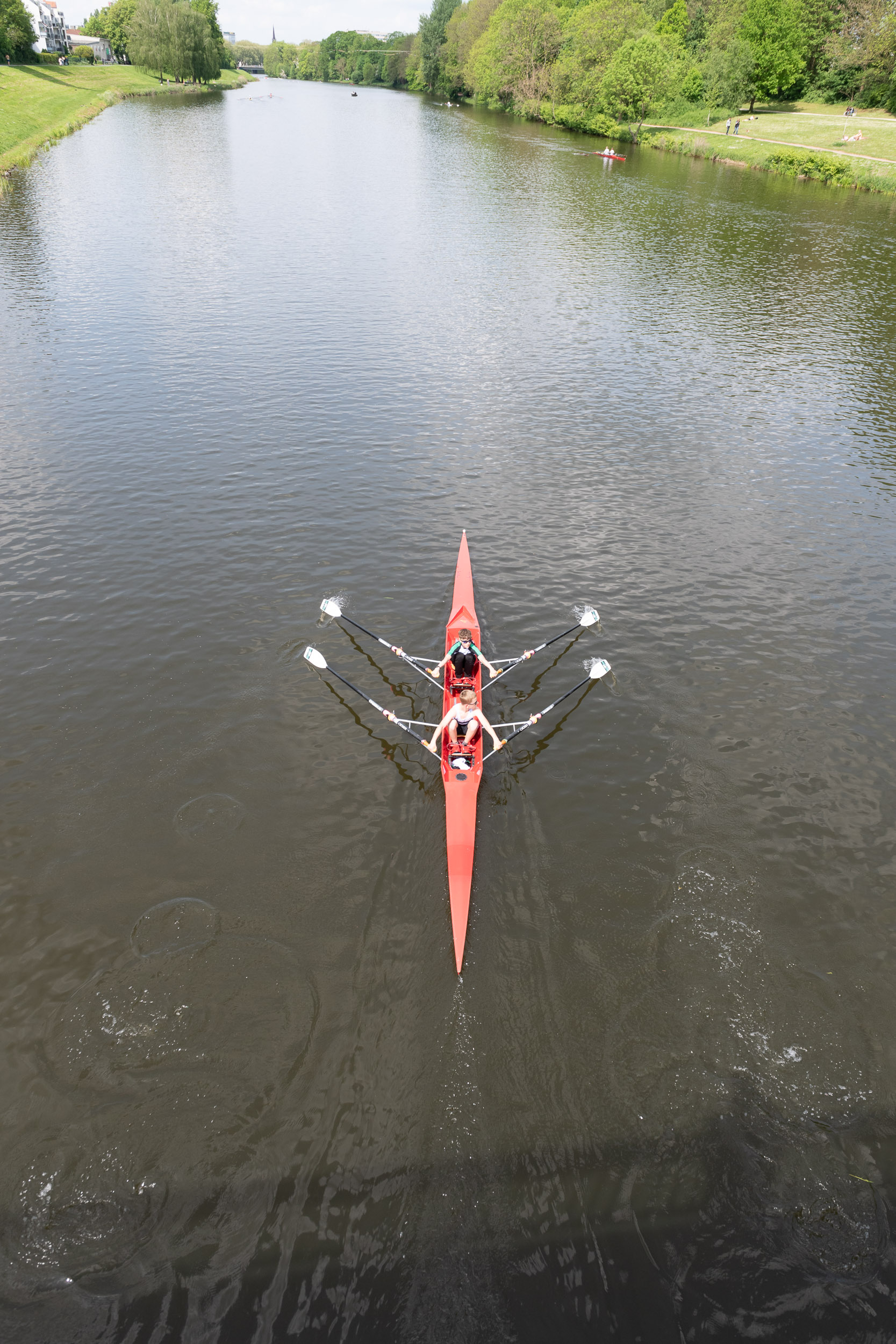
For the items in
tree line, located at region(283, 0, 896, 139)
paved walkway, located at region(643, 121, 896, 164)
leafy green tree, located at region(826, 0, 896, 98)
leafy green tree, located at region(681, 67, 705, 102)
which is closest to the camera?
paved walkway, located at region(643, 121, 896, 164)

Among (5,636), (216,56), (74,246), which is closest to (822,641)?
(5,636)

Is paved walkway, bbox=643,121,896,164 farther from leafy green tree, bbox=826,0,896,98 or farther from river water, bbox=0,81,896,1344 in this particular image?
river water, bbox=0,81,896,1344

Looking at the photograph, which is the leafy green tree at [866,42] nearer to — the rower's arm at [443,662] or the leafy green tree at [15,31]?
the rower's arm at [443,662]

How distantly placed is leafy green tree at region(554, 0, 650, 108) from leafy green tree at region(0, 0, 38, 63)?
87.4 metres

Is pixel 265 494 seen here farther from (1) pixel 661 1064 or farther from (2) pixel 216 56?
(2) pixel 216 56

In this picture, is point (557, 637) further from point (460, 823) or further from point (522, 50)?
point (522, 50)

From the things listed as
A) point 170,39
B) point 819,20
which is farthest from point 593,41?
point 170,39

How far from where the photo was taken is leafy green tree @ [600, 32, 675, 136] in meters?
106

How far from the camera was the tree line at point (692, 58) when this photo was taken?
104 metres

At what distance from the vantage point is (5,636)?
20766mm

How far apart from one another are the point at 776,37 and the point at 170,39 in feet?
374

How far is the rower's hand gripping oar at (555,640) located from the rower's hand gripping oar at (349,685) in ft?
7.59

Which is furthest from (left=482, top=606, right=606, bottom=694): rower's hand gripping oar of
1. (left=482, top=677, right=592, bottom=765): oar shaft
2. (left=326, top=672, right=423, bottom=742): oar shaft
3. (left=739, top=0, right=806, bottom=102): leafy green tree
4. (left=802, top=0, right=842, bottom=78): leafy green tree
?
(left=802, top=0, right=842, bottom=78): leafy green tree

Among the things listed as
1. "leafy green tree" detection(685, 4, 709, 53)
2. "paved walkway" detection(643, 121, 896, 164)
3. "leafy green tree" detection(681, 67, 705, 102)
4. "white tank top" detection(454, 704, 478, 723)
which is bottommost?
"white tank top" detection(454, 704, 478, 723)
